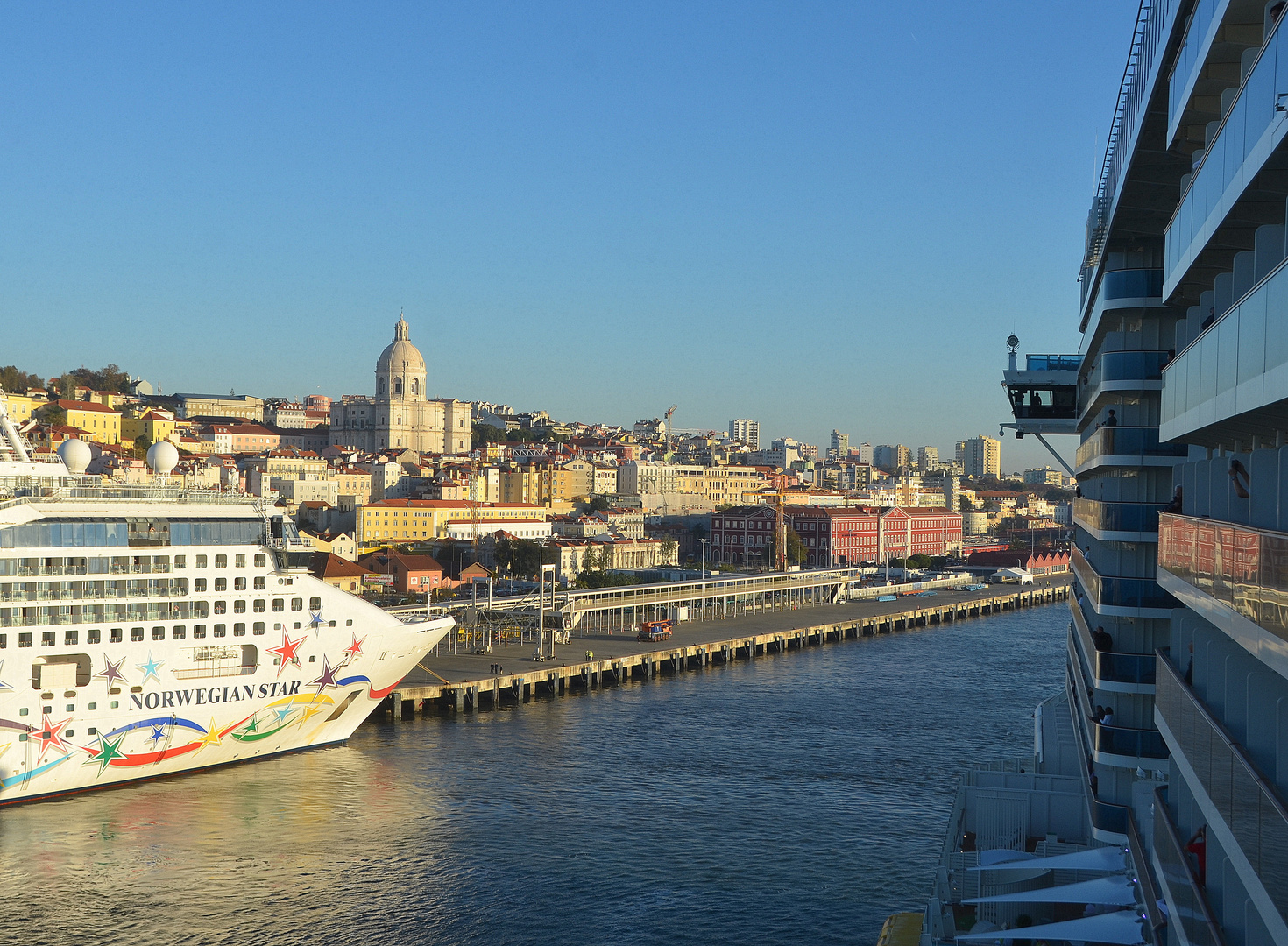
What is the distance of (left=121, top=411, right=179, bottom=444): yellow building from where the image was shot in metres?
89.4

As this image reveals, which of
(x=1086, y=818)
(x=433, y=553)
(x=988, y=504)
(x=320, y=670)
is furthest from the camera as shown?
(x=988, y=504)

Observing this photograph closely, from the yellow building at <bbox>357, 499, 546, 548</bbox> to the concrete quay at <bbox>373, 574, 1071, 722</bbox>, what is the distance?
91.1ft

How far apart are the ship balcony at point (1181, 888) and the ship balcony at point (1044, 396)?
32.9 feet

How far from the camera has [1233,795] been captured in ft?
13.6

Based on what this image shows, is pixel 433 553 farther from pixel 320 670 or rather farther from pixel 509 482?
pixel 320 670

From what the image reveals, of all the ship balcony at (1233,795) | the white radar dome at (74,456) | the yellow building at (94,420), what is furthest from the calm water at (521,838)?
the yellow building at (94,420)

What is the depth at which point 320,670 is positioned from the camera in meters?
20.9

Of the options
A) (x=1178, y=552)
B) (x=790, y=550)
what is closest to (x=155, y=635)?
(x=1178, y=552)

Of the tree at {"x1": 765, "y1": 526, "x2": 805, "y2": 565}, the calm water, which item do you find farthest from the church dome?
A: the calm water

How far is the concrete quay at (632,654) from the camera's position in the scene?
28.4m

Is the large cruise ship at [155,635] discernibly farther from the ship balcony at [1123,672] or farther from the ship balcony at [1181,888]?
the ship balcony at [1181,888]

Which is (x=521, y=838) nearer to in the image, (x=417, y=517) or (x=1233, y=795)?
(x=1233, y=795)

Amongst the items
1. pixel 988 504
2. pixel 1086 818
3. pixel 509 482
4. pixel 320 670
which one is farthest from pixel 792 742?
pixel 988 504

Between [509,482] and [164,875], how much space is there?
272ft
